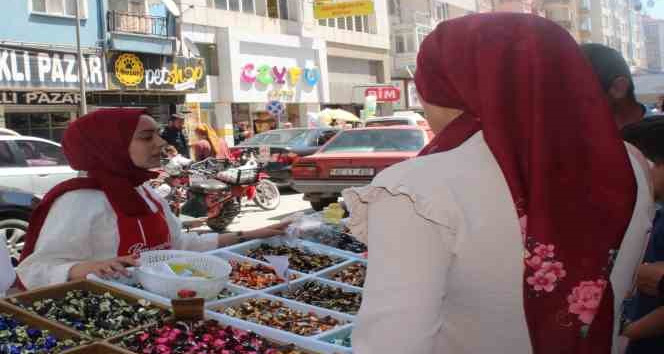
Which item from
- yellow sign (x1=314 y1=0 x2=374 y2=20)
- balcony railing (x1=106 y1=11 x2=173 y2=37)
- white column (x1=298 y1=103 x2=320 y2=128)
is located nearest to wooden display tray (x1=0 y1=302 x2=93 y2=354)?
balcony railing (x1=106 y1=11 x2=173 y2=37)

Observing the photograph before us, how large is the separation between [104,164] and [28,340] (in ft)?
3.53

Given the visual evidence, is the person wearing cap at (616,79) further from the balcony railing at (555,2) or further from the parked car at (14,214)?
the balcony railing at (555,2)

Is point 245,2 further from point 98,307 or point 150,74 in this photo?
point 98,307

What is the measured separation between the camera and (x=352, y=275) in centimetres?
325

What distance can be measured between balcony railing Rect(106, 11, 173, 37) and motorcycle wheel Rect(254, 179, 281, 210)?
33.7 feet

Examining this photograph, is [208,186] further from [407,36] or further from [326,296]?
[407,36]

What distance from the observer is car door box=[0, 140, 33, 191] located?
844cm

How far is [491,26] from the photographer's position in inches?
51.9

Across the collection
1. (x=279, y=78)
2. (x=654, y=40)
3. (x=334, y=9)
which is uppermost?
(x=654, y=40)

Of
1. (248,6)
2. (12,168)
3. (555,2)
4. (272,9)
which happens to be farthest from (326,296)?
(555,2)

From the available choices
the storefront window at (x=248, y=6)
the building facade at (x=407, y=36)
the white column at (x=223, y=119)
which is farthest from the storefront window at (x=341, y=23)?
the white column at (x=223, y=119)

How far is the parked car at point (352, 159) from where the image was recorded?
32.4 ft

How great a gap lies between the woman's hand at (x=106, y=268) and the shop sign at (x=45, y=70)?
51.2ft

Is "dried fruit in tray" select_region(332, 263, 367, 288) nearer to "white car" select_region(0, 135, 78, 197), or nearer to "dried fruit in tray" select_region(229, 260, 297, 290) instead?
"dried fruit in tray" select_region(229, 260, 297, 290)
